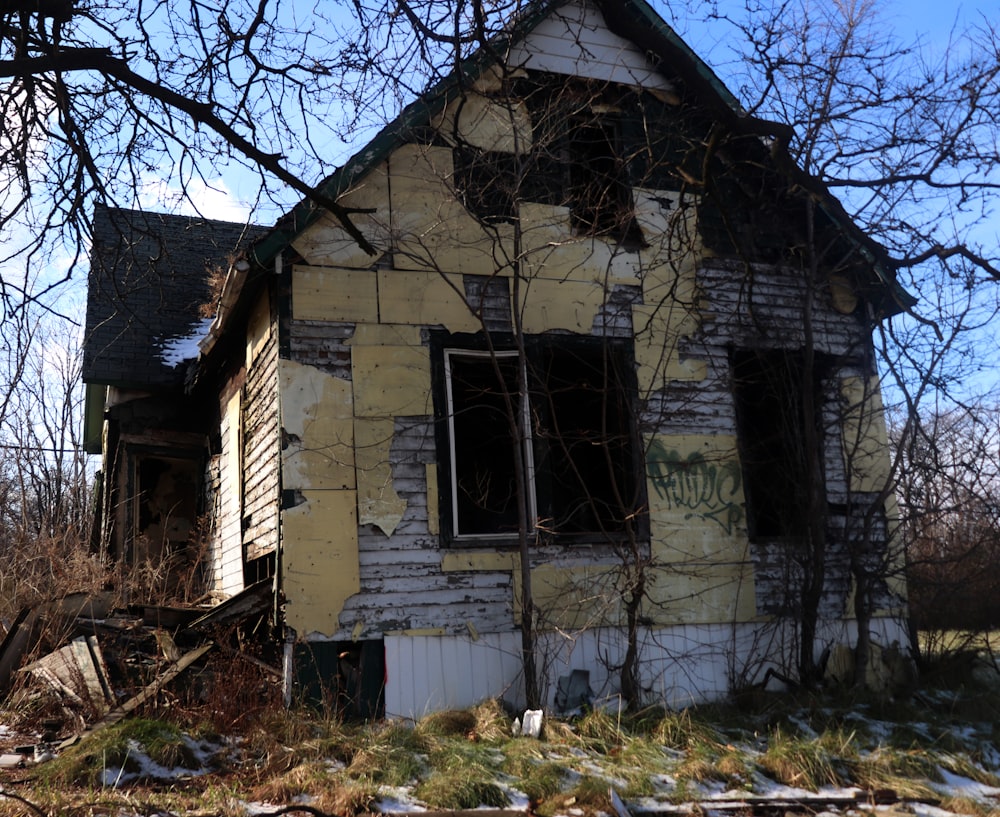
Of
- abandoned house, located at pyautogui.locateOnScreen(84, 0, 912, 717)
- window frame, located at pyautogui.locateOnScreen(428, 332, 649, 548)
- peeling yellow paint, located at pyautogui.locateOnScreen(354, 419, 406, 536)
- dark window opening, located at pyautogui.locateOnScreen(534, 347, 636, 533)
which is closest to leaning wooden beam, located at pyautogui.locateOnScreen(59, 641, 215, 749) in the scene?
abandoned house, located at pyautogui.locateOnScreen(84, 0, 912, 717)

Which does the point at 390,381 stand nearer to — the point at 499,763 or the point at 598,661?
the point at 598,661

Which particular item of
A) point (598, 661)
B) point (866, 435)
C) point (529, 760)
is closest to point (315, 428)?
point (598, 661)

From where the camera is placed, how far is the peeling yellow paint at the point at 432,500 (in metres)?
8.41

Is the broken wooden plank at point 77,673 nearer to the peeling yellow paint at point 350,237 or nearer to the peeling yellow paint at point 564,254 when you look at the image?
the peeling yellow paint at point 350,237

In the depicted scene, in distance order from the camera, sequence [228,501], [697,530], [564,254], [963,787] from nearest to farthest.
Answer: [963,787] → [697,530] → [564,254] → [228,501]

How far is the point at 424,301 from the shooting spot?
350 inches

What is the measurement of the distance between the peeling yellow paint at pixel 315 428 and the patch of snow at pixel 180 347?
4.62m

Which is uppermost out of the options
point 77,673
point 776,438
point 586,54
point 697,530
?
point 586,54

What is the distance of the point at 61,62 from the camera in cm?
527

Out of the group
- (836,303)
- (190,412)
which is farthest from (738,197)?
(190,412)

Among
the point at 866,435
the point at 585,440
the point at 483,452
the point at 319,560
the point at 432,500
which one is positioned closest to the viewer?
the point at 319,560

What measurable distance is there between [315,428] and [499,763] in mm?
3243

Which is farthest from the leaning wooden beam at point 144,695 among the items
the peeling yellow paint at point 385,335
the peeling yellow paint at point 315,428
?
the peeling yellow paint at point 385,335

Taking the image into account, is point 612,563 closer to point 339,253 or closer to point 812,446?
point 812,446
